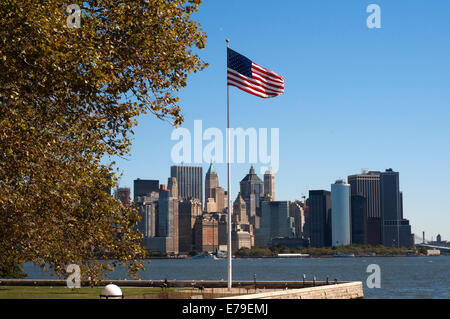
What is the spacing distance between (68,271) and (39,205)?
4.83 metres

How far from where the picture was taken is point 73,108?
2408 centimetres

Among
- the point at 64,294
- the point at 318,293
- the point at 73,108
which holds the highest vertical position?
the point at 73,108

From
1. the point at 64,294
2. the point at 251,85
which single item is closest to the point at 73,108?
the point at 251,85

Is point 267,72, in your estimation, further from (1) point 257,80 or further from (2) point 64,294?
(2) point 64,294

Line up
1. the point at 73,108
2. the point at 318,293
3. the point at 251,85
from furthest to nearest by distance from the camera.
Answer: the point at 318,293, the point at 251,85, the point at 73,108

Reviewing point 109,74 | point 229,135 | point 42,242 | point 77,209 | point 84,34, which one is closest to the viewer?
point 84,34

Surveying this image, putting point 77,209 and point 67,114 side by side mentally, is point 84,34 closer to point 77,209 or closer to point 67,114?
point 67,114

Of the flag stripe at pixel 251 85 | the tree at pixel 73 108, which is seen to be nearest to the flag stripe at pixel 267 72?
the flag stripe at pixel 251 85

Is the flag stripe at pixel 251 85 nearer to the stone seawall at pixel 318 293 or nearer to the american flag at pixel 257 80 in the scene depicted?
the american flag at pixel 257 80

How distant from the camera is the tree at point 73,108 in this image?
20781mm
